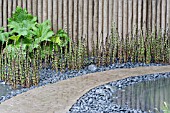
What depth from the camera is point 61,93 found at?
22.3 ft

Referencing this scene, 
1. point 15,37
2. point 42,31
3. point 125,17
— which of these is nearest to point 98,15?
point 125,17

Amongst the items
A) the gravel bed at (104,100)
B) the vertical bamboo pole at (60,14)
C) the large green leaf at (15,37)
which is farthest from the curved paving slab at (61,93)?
the vertical bamboo pole at (60,14)

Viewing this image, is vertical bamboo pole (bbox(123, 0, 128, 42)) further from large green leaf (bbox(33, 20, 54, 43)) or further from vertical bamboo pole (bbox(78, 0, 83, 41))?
large green leaf (bbox(33, 20, 54, 43))

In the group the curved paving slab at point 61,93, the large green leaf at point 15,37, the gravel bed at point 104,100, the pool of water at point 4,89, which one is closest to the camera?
the gravel bed at point 104,100

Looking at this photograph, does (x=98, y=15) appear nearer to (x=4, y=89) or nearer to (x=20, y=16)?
(x=20, y=16)

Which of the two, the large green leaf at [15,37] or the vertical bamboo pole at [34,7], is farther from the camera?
the vertical bamboo pole at [34,7]

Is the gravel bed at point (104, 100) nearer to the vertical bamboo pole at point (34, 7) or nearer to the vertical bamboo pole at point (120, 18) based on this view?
the vertical bamboo pole at point (120, 18)

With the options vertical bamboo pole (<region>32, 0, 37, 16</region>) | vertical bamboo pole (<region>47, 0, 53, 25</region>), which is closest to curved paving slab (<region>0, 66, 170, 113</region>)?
vertical bamboo pole (<region>47, 0, 53, 25</region>)

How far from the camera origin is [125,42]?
30.9 feet

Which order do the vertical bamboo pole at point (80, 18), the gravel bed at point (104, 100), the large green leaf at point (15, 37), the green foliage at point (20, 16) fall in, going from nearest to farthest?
the gravel bed at point (104, 100), the large green leaf at point (15, 37), the green foliage at point (20, 16), the vertical bamboo pole at point (80, 18)

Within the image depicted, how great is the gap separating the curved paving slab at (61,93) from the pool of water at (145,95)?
0.49 meters

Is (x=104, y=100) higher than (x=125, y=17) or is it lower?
lower

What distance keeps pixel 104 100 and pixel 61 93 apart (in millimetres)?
659

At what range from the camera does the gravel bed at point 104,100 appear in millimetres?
5902
